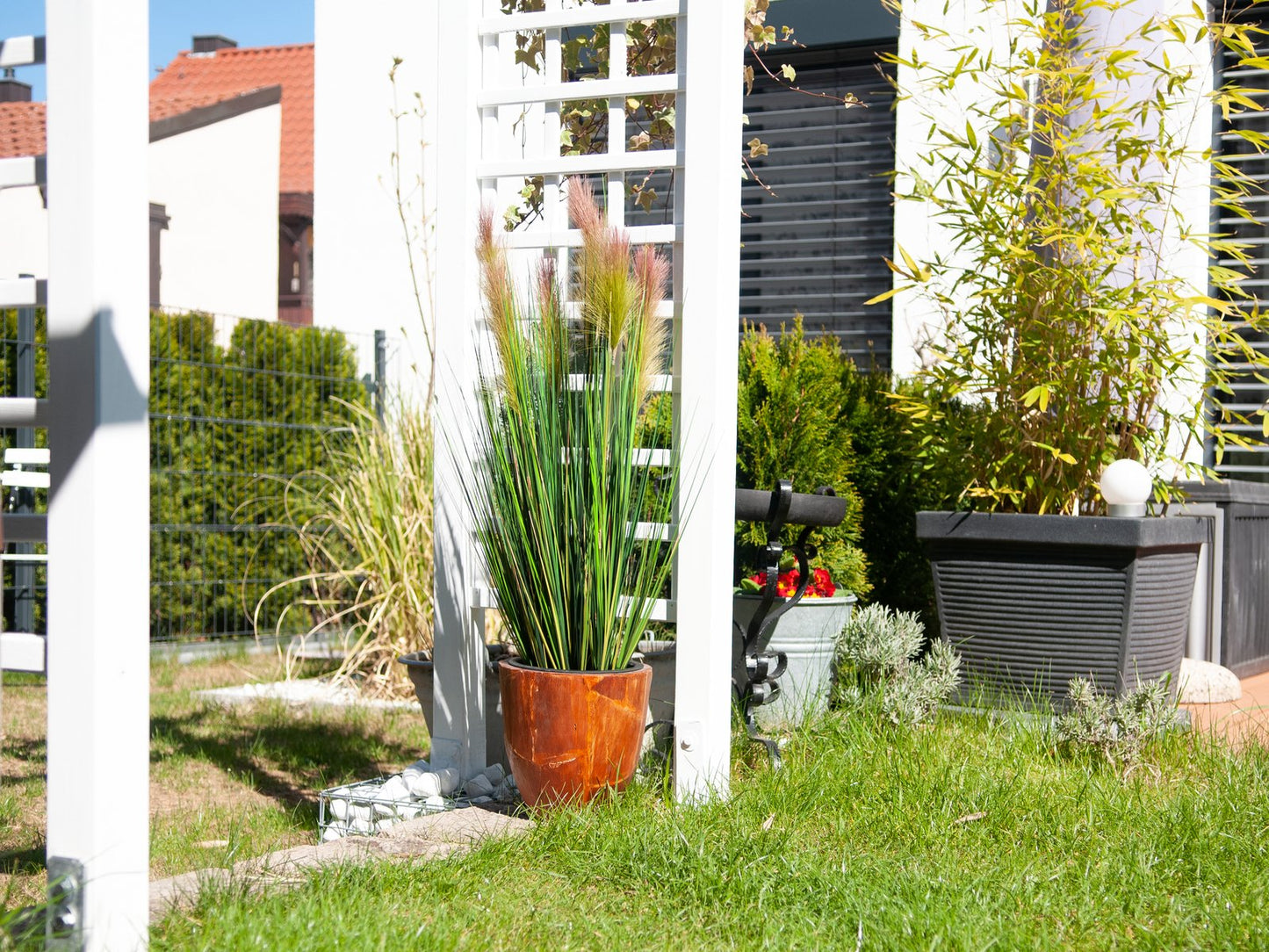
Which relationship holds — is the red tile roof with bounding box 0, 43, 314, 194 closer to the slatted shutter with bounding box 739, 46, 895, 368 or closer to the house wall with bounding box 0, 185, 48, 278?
the house wall with bounding box 0, 185, 48, 278

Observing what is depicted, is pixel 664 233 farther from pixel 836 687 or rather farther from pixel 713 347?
pixel 836 687

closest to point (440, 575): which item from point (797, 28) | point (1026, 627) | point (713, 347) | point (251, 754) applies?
point (713, 347)

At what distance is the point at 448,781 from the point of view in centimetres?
253

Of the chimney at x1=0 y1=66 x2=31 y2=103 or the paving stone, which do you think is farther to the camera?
the chimney at x1=0 y1=66 x2=31 y2=103

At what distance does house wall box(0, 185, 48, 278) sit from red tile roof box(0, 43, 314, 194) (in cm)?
329

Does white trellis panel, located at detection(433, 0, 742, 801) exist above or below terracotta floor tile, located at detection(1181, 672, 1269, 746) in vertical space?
above

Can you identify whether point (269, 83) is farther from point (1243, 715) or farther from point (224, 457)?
point (1243, 715)

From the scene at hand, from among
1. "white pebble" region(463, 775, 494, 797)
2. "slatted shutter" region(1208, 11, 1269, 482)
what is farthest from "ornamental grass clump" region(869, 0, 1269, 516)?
"white pebble" region(463, 775, 494, 797)

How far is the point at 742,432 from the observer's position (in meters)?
3.64

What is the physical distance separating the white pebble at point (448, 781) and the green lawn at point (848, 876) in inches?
18.8

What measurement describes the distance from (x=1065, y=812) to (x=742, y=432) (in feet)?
5.61

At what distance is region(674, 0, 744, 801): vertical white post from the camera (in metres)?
2.34

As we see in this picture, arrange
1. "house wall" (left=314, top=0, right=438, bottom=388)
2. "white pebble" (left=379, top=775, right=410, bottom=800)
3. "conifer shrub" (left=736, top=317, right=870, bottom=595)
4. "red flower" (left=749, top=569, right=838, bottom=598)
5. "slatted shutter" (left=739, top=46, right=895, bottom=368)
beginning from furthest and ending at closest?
"house wall" (left=314, top=0, right=438, bottom=388), "slatted shutter" (left=739, top=46, right=895, bottom=368), "conifer shrub" (left=736, top=317, right=870, bottom=595), "red flower" (left=749, top=569, right=838, bottom=598), "white pebble" (left=379, top=775, right=410, bottom=800)

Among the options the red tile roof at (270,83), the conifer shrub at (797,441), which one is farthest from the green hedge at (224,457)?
the red tile roof at (270,83)
